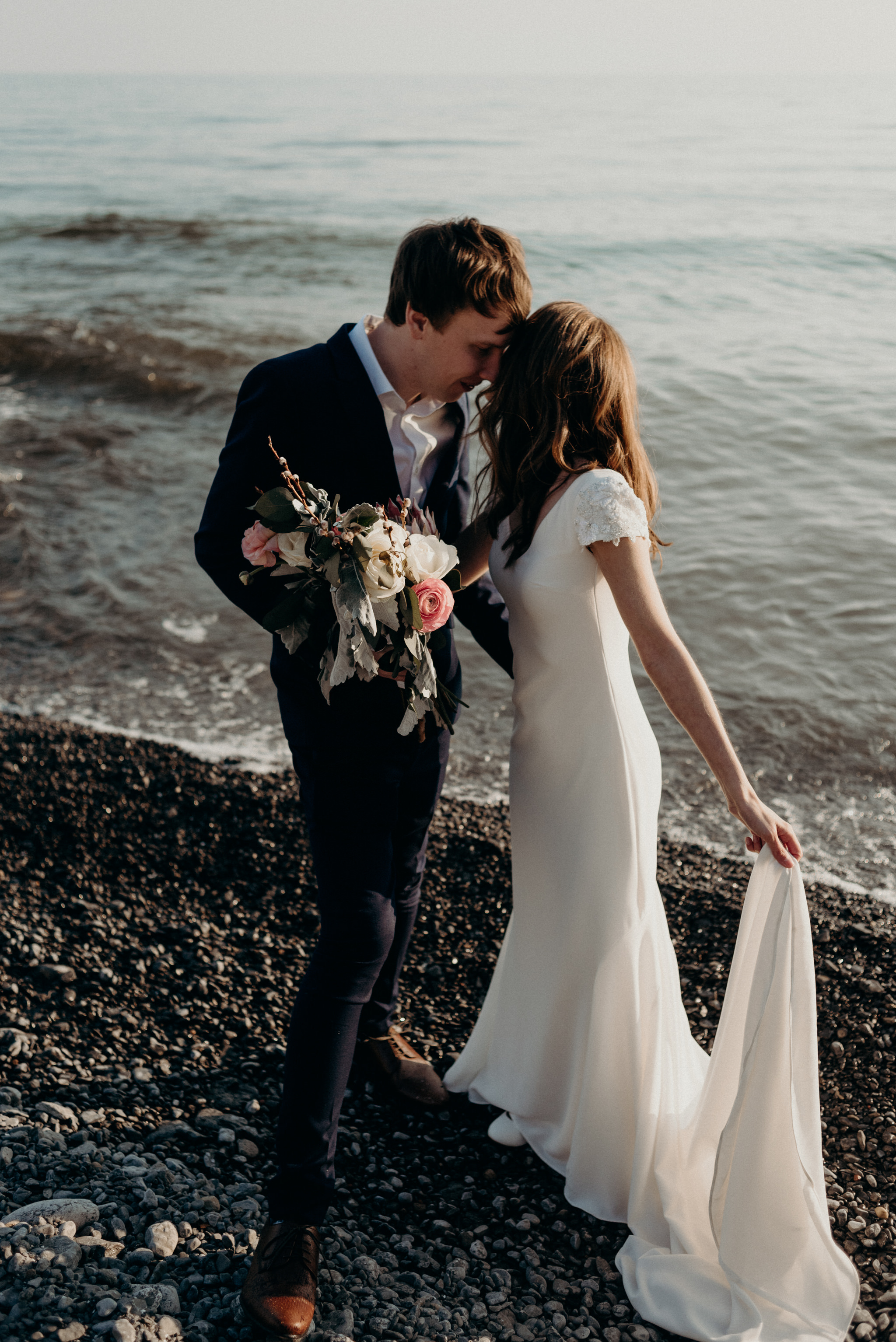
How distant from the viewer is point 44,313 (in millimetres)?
17828

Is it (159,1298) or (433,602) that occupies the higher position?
(433,602)

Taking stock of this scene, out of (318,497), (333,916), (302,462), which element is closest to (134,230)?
(302,462)

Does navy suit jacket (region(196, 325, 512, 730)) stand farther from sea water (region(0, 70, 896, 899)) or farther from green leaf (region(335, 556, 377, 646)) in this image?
sea water (region(0, 70, 896, 899))

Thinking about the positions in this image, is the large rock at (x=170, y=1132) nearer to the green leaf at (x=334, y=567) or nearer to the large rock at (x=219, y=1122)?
the large rock at (x=219, y=1122)

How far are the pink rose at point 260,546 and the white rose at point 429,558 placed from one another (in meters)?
0.34

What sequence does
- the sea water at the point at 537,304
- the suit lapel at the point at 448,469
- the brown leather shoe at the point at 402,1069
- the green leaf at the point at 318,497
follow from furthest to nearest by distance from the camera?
the sea water at the point at 537,304 < the brown leather shoe at the point at 402,1069 < the suit lapel at the point at 448,469 < the green leaf at the point at 318,497

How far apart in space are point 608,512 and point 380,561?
613 millimetres

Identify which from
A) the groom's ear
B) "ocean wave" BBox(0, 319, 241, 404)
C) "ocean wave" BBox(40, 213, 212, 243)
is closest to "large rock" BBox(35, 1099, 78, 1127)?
the groom's ear

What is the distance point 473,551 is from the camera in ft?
10.9

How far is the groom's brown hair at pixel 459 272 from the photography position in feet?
9.35

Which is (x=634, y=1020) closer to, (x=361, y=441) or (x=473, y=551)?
(x=473, y=551)

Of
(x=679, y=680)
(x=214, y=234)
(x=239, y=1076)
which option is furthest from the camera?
(x=214, y=234)

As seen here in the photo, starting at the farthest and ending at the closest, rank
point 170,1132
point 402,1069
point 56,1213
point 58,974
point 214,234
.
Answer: point 214,234 < point 58,974 < point 402,1069 < point 170,1132 < point 56,1213

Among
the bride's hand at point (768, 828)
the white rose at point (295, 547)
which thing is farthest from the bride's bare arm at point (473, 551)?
the bride's hand at point (768, 828)
